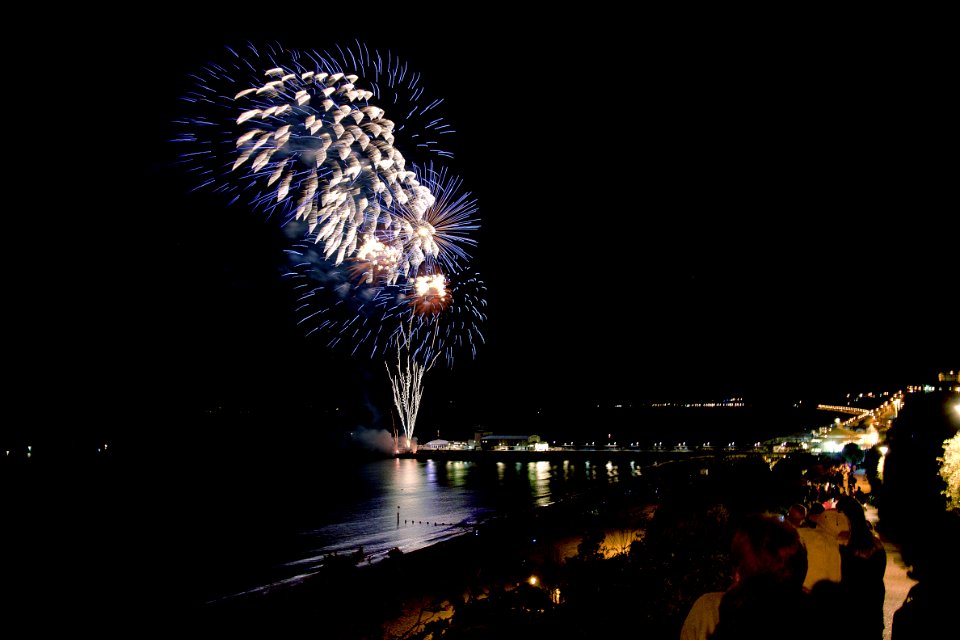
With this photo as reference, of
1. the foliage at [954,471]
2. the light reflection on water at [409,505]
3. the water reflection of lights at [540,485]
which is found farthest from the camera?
the water reflection of lights at [540,485]

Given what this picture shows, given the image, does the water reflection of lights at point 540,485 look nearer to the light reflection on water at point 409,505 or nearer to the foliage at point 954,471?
the light reflection on water at point 409,505

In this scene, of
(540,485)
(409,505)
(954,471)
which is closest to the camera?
(954,471)

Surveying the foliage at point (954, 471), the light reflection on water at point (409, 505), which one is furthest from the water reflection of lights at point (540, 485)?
the foliage at point (954, 471)

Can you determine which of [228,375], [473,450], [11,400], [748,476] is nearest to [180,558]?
[748,476]

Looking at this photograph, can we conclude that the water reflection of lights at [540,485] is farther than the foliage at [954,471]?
Yes

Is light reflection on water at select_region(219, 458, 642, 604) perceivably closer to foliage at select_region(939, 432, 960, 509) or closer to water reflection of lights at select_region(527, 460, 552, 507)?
water reflection of lights at select_region(527, 460, 552, 507)

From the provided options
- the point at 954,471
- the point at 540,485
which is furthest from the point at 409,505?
the point at 954,471

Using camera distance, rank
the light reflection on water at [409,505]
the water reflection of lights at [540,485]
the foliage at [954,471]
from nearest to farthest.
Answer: the foliage at [954,471] < the light reflection on water at [409,505] < the water reflection of lights at [540,485]

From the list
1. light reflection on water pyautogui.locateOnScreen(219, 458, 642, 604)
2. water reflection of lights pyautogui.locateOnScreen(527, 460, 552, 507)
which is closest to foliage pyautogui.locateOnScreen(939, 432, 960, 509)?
light reflection on water pyautogui.locateOnScreen(219, 458, 642, 604)

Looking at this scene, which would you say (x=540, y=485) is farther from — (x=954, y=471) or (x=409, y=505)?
(x=954, y=471)

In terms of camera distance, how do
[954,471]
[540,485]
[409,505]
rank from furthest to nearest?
1. [540,485]
2. [409,505]
3. [954,471]

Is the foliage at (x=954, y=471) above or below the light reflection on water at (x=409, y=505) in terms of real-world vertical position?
above

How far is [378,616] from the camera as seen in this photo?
489cm

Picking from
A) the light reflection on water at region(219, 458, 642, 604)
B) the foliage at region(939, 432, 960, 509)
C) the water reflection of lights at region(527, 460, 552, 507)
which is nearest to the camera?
the foliage at region(939, 432, 960, 509)
